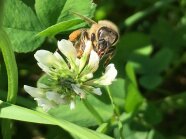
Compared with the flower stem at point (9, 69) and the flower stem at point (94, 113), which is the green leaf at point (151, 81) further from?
the flower stem at point (9, 69)

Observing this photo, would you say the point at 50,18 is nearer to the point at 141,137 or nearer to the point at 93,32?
the point at 93,32

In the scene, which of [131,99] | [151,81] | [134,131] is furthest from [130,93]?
[151,81]

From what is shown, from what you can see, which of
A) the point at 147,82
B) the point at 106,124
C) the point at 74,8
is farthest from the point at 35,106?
the point at 147,82

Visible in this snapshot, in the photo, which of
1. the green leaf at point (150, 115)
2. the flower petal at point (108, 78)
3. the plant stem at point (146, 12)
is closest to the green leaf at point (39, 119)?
the flower petal at point (108, 78)

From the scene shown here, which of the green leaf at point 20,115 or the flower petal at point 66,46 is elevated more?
the flower petal at point 66,46

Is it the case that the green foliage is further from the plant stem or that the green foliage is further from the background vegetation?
the plant stem

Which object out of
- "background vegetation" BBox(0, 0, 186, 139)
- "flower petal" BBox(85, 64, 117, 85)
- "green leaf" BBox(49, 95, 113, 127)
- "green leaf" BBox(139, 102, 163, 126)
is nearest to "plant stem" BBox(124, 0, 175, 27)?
"background vegetation" BBox(0, 0, 186, 139)
